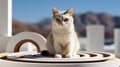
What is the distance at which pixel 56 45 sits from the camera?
122 centimetres

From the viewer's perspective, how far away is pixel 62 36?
1182mm

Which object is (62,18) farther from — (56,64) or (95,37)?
(95,37)

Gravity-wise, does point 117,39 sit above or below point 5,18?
below

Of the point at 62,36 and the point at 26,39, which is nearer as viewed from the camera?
the point at 62,36

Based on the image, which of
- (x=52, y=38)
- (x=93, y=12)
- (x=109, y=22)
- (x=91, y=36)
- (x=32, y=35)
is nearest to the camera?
(x=52, y=38)

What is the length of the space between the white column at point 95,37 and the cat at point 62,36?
55.5 inches

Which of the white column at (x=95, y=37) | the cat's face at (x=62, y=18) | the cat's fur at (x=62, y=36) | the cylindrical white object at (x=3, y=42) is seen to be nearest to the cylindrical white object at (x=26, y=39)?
the cylindrical white object at (x=3, y=42)

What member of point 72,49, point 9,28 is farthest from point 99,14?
point 72,49

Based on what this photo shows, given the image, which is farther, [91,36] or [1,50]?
[91,36]

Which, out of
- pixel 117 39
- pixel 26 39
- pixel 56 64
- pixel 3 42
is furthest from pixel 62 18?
pixel 117 39

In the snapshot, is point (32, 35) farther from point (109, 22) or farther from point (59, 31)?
point (109, 22)

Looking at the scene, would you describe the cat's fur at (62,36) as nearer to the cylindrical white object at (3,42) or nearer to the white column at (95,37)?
the cylindrical white object at (3,42)

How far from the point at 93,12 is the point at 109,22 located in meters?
0.84

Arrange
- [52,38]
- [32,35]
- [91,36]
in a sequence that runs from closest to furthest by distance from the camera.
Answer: [52,38] → [32,35] → [91,36]
